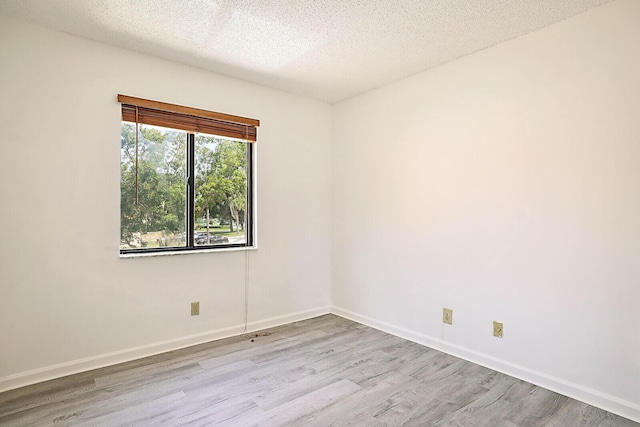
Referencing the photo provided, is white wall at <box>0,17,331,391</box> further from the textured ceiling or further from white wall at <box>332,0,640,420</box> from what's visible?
white wall at <box>332,0,640,420</box>

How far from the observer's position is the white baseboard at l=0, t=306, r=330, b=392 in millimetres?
2330

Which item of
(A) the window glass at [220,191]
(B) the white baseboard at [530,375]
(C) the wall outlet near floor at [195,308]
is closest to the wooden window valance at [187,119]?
(A) the window glass at [220,191]

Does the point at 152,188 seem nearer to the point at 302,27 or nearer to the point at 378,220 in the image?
the point at 302,27

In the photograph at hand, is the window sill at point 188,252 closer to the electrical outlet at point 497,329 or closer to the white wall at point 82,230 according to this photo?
the white wall at point 82,230

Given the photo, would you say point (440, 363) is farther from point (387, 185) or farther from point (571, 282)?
point (387, 185)

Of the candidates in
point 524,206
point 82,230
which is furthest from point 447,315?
point 82,230

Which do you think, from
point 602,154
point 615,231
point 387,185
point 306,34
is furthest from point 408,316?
point 306,34

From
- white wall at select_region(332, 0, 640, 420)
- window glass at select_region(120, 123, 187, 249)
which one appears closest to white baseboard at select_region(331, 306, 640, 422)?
white wall at select_region(332, 0, 640, 420)

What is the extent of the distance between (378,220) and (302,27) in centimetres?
188

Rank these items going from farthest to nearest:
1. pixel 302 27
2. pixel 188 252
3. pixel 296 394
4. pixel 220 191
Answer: pixel 220 191 → pixel 188 252 → pixel 302 27 → pixel 296 394

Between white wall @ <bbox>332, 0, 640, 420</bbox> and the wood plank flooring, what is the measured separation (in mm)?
286

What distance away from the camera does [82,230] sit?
2.56m

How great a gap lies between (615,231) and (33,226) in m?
3.63

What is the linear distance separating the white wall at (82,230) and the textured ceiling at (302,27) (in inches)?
8.2
